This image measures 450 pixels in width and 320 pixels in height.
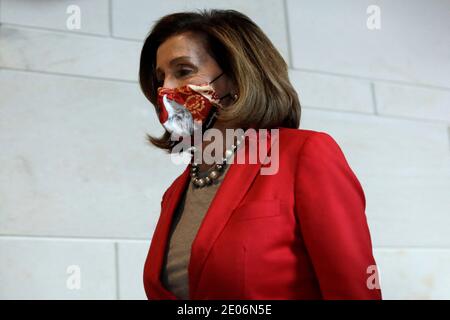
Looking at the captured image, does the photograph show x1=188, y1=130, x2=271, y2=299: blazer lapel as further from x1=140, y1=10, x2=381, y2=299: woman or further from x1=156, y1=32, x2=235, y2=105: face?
x1=156, y1=32, x2=235, y2=105: face

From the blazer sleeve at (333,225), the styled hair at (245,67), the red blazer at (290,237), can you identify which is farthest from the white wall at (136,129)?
the blazer sleeve at (333,225)

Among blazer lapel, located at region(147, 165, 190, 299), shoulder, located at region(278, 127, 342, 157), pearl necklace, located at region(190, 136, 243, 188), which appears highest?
shoulder, located at region(278, 127, 342, 157)

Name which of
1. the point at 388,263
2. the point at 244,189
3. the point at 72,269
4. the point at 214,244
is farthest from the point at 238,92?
the point at 388,263

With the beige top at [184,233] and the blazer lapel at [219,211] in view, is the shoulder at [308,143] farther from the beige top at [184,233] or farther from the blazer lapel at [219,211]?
the beige top at [184,233]

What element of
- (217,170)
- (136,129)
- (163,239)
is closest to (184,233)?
(163,239)

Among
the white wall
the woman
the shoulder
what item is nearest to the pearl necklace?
the woman

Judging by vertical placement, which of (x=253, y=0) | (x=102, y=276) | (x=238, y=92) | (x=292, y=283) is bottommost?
(x=102, y=276)

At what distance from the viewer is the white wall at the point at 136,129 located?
291cm

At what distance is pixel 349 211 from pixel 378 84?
6.97ft

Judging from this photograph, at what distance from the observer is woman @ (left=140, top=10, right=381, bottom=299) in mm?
1573

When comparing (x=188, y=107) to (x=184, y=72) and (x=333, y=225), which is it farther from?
(x=333, y=225)

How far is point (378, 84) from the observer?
365cm

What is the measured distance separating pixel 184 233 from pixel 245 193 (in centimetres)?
18

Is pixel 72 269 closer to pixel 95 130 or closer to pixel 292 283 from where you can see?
pixel 95 130
